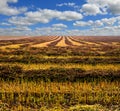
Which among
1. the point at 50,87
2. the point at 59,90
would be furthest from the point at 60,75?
the point at 59,90

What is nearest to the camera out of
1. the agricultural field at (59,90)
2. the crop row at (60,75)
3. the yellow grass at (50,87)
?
the agricultural field at (59,90)

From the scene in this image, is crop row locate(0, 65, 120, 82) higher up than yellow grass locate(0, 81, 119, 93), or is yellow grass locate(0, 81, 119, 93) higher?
crop row locate(0, 65, 120, 82)

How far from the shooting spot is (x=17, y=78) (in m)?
16.5

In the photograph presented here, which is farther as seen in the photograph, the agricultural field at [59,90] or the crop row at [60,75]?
the crop row at [60,75]

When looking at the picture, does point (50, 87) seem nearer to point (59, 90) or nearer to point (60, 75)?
point (59, 90)

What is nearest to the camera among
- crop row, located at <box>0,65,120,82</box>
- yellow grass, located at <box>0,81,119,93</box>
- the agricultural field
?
the agricultural field

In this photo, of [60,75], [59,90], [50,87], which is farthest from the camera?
[60,75]

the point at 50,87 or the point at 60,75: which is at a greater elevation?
the point at 60,75

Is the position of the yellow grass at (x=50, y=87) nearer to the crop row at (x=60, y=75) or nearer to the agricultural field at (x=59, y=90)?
the agricultural field at (x=59, y=90)

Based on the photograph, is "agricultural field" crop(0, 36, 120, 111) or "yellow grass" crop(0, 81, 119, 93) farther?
"yellow grass" crop(0, 81, 119, 93)

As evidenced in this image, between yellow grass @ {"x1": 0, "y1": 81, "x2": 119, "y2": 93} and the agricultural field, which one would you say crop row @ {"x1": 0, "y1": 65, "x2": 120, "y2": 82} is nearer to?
the agricultural field

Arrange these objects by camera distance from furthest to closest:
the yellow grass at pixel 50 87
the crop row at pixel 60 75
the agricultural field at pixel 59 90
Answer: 1. the crop row at pixel 60 75
2. the yellow grass at pixel 50 87
3. the agricultural field at pixel 59 90

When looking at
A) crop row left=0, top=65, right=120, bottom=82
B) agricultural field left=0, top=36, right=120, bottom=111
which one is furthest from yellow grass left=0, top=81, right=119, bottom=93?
crop row left=0, top=65, right=120, bottom=82

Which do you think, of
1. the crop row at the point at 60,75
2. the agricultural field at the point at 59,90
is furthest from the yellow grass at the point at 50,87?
the crop row at the point at 60,75
